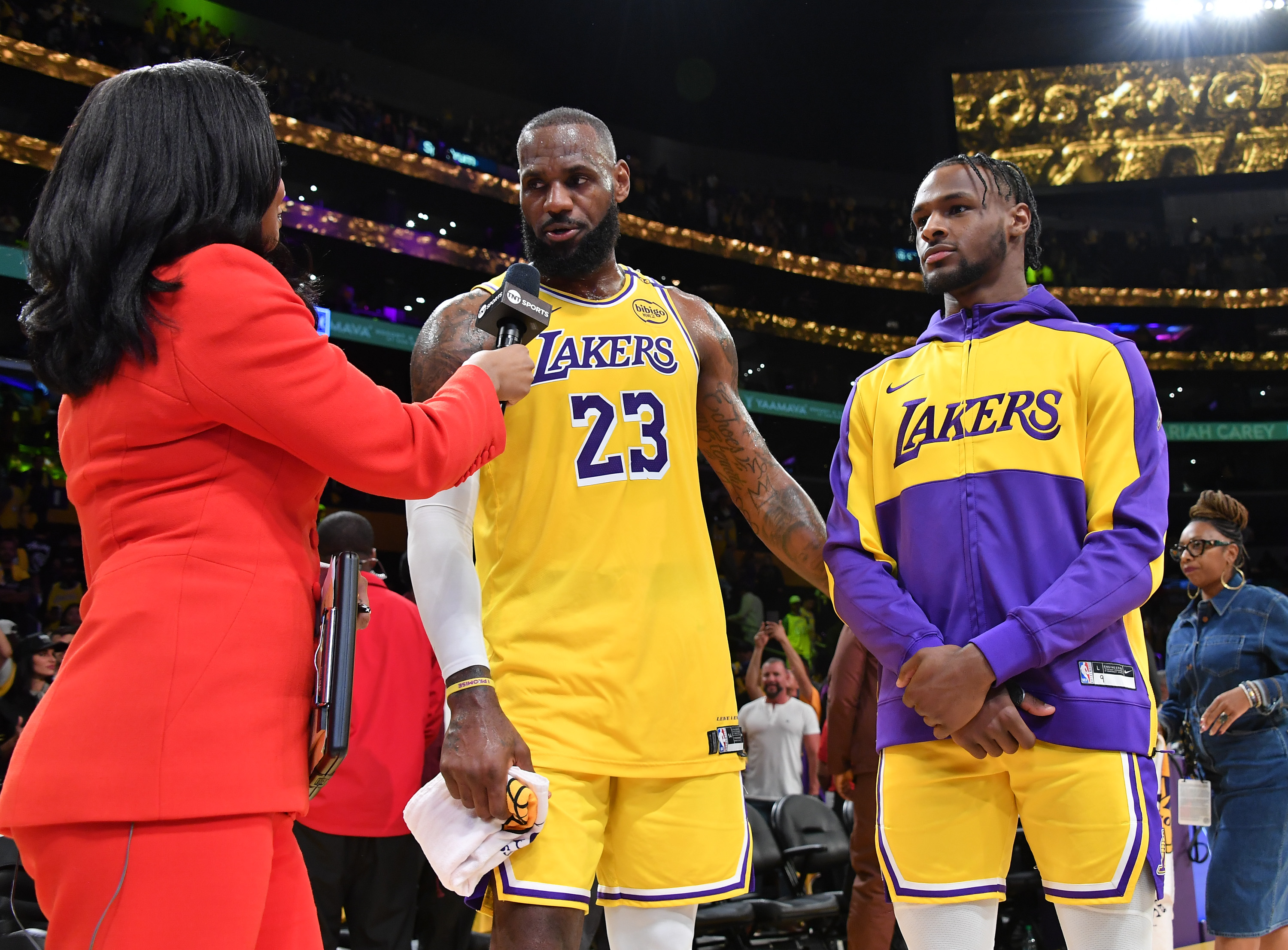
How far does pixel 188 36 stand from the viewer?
1499 cm

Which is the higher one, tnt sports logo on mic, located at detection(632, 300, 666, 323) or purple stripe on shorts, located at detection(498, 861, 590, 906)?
tnt sports logo on mic, located at detection(632, 300, 666, 323)

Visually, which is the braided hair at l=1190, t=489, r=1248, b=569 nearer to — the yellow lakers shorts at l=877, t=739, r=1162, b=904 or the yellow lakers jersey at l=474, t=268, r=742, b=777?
the yellow lakers shorts at l=877, t=739, r=1162, b=904

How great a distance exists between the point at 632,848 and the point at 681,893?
0.40 feet

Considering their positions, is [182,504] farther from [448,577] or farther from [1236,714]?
[1236,714]

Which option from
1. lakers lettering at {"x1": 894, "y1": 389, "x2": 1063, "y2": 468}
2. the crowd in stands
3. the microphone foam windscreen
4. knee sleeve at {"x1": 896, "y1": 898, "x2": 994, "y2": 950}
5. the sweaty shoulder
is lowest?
knee sleeve at {"x1": 896, "y1": 898, "x2": 994, "y2": 950}

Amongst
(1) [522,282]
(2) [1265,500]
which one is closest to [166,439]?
(1) [522,282]

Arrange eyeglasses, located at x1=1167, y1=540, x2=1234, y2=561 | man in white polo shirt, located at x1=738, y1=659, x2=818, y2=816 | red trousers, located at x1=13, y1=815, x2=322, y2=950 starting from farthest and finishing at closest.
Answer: man in white polo shirt, located at x1=738, y1=659, x2=818, y2=816
eyeglasses, located at x1=1167, y1=540, x2=1234, y2=561
red trousers, located at x1=13, y1=815, x2=322, y2=950

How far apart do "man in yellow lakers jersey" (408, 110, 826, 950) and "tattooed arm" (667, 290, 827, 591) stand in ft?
0.10

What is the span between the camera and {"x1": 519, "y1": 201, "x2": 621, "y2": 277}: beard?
2.41 meters

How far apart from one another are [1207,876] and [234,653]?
4.50 metres

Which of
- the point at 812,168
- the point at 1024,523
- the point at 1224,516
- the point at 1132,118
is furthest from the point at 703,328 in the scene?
the point at 1132,118

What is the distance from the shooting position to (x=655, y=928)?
6.64 ft

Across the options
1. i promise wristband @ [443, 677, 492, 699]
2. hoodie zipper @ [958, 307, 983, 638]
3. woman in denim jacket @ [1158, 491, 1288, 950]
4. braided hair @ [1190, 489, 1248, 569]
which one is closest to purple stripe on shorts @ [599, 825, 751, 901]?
i promise wristband @ [443, 677, 492, 699]

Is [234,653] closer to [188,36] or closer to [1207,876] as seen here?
[1207,876]
